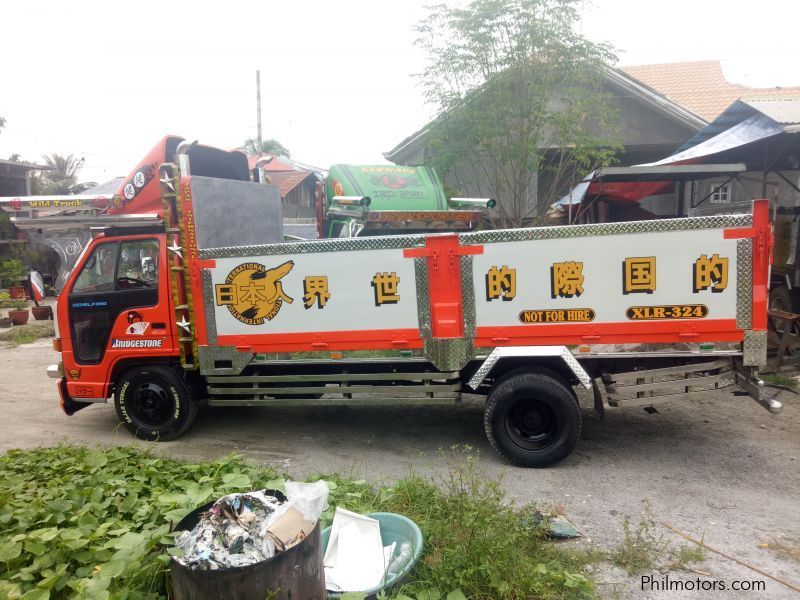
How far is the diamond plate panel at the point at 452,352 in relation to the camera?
524 cm

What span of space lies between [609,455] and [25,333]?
12925mm

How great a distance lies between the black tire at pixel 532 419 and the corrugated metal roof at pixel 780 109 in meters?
5.76

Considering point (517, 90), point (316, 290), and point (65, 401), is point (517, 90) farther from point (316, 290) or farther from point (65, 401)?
point (65, 401)

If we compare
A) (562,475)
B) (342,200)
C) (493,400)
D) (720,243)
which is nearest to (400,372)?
(493,400)

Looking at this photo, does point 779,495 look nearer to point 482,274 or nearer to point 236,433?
point 482,274

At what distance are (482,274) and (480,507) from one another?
2.13 meters

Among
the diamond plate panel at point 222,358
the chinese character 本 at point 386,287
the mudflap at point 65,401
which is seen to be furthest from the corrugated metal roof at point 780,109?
the mudflap at point 65,401

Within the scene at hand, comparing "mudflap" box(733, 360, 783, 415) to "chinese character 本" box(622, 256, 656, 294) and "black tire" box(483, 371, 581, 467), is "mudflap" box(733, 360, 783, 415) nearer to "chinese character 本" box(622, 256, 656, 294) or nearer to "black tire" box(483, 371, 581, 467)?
"chinese character 本" box(622, 256, 656, 294)

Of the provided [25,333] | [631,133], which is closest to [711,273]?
[631,133]

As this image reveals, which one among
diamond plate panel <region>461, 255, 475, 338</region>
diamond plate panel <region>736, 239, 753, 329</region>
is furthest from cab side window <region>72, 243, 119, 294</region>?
diamond plate panel <region>736, 239, 753, 329</region>

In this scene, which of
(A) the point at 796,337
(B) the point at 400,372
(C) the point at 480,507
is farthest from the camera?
(A) the point at 796,337

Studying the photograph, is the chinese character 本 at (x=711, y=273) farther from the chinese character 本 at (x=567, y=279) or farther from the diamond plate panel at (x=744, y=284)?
the chinese character 本 at (x=567, y=279)

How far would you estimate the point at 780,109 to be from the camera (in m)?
8.56

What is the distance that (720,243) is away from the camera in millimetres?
4719
